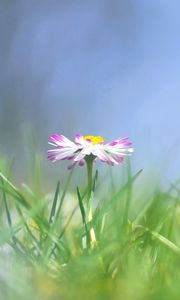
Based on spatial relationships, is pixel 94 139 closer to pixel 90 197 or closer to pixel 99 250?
pixel 90 197

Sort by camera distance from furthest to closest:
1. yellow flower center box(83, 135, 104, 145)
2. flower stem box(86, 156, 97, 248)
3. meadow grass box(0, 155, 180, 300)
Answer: yellow flower center box(83, 135, 104, 145), flower stem box(86, 156, 97, 248), meadow grass box(0, 155, 180, 300)

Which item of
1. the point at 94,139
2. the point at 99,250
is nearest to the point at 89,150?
the point at 94,139

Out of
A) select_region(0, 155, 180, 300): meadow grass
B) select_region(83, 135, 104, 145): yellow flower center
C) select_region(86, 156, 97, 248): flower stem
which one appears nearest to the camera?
select_region(0, 155, 180, 300): meadow grass

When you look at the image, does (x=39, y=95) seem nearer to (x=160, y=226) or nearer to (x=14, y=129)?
(x=14, y=129)

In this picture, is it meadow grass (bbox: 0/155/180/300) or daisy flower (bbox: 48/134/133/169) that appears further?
daisy flower (bbox: 48/134/133/169)

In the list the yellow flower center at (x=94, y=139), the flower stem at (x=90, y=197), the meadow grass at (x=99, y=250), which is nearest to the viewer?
the meadow grass at (x=99, y=250)

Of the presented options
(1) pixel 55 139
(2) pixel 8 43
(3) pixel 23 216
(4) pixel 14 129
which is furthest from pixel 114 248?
(2) pixel 8 43

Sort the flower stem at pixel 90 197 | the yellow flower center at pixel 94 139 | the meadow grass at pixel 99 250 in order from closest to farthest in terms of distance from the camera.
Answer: the meadow grass at pixel 99 250 → the flower stem at pixel 90 197 → the yellow flower center at pixel 94 139
